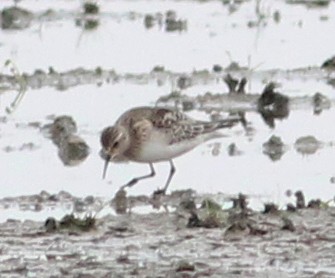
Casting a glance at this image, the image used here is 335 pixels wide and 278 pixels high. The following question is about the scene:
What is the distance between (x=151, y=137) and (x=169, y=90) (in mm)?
3809

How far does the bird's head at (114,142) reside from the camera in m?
14.5

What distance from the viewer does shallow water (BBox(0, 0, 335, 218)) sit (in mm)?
14484

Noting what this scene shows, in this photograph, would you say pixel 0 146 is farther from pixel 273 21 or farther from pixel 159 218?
pixel 273 21

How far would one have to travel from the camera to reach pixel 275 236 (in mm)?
12156

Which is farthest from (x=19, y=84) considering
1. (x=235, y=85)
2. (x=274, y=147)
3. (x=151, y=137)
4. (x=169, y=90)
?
(x=151, y=137)

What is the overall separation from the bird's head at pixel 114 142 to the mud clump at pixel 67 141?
2.02ft

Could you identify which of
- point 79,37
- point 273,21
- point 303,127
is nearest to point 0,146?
point 303,127

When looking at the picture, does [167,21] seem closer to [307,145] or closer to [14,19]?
[14,19]

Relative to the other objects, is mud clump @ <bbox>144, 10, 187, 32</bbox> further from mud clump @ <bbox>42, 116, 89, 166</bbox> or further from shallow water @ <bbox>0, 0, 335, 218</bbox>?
mud clump @ <bbox>42, 116, 89, 166</bbox>

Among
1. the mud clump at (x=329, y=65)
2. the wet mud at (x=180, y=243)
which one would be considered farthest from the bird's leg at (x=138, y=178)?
the mud clump at (x=329, y=65)

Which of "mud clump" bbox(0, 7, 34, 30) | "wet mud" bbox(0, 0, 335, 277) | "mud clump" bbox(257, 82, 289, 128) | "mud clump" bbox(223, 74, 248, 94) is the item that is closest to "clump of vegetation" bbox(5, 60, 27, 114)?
"wet mud" bbox(0, 0, 335, 277)

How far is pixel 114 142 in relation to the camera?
14.6 meters

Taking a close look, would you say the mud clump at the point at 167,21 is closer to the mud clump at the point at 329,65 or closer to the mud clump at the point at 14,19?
the mud clump at the point at 14,19

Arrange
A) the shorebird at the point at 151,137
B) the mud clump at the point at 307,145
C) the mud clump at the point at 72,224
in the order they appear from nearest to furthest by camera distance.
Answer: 1. the mud clump at the point at 72,224
2. the shorebird at the point at 151,137
3. the mud clump at the point at 307,145
